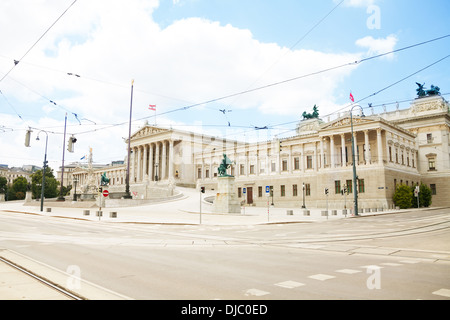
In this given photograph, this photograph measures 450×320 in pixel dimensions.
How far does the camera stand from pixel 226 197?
3666 cm

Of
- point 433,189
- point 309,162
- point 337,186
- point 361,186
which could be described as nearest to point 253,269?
point 361,186

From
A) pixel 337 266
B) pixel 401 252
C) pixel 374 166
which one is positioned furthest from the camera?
pixel 374 166

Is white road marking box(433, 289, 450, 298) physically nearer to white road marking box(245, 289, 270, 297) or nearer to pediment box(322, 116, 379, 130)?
white road marking box(245, 289, 270, 297)

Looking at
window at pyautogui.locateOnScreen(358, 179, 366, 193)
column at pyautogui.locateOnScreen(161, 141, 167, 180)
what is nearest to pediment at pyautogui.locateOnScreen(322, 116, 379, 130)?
window at pyautogui.locateOnScreen(358, 179, 366, 193)

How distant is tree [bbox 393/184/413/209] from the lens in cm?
4978

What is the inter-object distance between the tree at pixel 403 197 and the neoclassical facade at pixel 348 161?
1.16 m

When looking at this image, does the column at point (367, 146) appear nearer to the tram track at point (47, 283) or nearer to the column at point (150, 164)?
the tram track at point (47, 283)

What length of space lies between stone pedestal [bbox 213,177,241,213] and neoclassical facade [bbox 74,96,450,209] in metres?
9.49

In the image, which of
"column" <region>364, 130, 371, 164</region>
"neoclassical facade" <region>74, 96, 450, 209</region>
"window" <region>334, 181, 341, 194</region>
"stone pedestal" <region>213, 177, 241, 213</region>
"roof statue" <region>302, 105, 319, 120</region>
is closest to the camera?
"stone pedestal" <region>213, 177, 241, 213</region>
